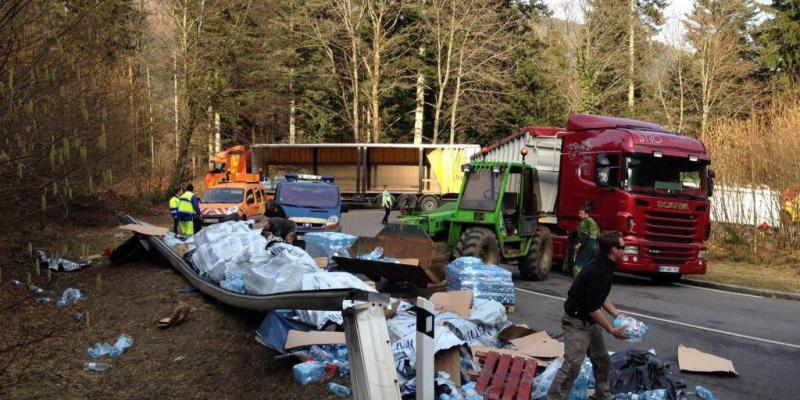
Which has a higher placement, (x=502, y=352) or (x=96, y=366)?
(x=502, y=352)

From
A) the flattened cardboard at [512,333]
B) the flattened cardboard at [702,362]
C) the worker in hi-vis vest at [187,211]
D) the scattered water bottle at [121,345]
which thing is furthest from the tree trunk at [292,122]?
the flattened cardboard at [702,362]

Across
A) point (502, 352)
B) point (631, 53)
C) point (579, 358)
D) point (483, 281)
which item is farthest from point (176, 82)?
point (579, 358)

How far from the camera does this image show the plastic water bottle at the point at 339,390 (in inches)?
265

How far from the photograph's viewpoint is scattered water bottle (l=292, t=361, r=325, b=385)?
7.14 metres

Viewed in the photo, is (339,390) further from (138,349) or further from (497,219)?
(497,219)

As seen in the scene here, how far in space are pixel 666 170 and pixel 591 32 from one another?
104ft

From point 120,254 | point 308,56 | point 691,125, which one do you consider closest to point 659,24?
point 691,125

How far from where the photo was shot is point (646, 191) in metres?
14.8

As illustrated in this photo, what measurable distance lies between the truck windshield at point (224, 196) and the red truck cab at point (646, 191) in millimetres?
11677

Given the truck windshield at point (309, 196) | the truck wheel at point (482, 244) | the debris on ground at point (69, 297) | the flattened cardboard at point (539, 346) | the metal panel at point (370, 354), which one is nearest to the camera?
the metal panel at point (370, 354)

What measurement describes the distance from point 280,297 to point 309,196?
510 inches

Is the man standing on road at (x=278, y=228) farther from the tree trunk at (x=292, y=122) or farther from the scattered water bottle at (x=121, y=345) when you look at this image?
the tree trunk at (x=292, y=122)

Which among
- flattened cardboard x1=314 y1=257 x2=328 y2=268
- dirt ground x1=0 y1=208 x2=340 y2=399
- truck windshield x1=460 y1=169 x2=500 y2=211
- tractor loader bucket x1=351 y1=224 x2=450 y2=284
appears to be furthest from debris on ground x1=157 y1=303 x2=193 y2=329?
truck windshield x1=460 y1=169 x2=500 y2=211

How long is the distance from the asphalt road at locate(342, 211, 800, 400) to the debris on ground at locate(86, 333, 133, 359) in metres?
5.60
